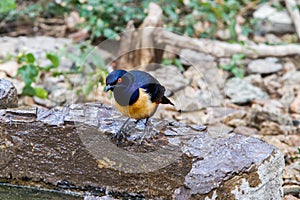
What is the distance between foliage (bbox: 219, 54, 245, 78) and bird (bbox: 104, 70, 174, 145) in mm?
3166

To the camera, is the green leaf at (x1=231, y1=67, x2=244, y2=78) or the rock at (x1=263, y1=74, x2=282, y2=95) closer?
the rock at (x1=263, y1=74, x2=282, y2=95)

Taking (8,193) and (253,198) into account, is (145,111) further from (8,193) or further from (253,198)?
(8,193)

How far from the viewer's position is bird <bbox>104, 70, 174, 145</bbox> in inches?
119

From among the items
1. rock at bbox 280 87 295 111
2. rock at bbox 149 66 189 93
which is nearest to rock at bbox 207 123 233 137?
rock at bbox 149 66 189 93

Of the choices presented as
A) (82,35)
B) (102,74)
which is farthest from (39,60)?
(102,74)

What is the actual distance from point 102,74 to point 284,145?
161cm

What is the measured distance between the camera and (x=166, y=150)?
3.23 m

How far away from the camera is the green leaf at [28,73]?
17.9ft

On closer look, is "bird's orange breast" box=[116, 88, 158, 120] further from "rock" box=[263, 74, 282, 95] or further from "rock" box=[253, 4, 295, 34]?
"rock" box=[253, 4, 295, 34]

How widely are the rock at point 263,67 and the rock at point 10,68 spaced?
8.01 ft

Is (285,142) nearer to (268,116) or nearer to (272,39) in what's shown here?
(268,116)

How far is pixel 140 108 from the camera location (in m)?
3.19

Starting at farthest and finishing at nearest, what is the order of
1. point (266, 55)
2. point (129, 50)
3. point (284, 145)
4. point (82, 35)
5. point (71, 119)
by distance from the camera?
1. point (82, 35)
2. point (266, 55)
3. point (129, 50)
4. point (284, 145)
5. point (71, 119)

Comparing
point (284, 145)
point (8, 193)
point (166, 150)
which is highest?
point (166, 150)
